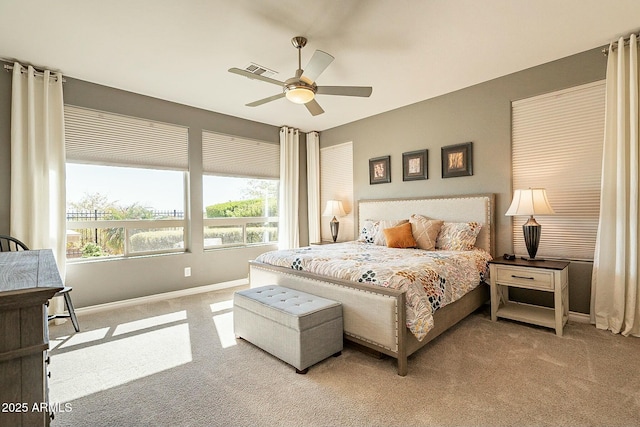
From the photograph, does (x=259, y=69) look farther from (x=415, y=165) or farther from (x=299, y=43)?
(x=415, y=165)

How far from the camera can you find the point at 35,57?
10.2 ft

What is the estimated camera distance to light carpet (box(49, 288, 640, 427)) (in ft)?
5.81

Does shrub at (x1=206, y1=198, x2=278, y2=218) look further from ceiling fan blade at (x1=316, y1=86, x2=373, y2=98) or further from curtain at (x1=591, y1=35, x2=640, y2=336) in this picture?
curtain at (x1=591, y1=35, x2=640, y2=336)

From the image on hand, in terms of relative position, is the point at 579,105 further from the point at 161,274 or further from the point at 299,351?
the point at 161,274

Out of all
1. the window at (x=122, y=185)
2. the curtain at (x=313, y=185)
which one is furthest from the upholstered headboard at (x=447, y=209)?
the window at (x=122, y=185)

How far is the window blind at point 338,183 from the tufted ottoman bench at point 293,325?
2.99 meters

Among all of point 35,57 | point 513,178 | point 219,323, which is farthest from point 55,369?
point 513,178

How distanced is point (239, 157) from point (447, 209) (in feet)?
10.9

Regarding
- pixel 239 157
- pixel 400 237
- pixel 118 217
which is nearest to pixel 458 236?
pixel 400 237

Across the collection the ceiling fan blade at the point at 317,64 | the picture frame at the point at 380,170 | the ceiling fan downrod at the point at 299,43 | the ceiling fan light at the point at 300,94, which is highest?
the ceiling fan downrod at the point at 299,43

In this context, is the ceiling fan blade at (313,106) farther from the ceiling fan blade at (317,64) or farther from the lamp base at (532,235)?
the lamp base at (532,235)

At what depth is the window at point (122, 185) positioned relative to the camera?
369 centimetres

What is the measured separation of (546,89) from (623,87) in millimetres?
650

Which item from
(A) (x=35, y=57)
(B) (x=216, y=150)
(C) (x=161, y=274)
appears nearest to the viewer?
(A) (x=35, y=57)
